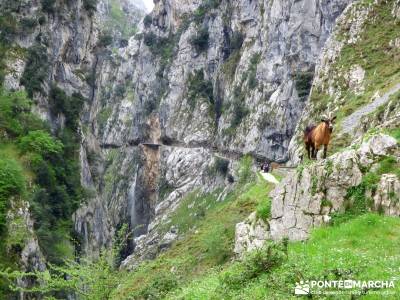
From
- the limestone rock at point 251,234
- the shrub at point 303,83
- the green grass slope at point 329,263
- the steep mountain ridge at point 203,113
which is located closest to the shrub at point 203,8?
the steep mountain ridge at point 203,113

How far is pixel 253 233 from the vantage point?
68.6 ft

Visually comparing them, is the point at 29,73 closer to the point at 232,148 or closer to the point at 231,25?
the point at 232,148

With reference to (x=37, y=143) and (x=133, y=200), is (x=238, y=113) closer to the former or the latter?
(x=133, y=200)

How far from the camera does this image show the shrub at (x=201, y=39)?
5113 inches

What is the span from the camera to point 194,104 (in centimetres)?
12888

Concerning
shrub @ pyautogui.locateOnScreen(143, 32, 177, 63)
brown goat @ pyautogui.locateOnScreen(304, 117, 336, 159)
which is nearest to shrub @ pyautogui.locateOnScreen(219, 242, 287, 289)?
brown goat @ pyautogui.locateOnScreen(304, 117, 336, 159)

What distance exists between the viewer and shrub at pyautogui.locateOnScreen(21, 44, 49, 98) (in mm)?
58375

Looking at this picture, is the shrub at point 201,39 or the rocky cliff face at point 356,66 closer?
the rocky cliff face at point 356,66

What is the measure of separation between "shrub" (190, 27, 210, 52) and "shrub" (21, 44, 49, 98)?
71911 millimetres

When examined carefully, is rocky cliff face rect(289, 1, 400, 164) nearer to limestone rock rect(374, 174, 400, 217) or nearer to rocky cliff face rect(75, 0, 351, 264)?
limestone rock rect(374, 174, 400, 217)

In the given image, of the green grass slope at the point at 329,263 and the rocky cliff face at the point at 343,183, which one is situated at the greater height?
the rocky cliff face at the point at 343,183

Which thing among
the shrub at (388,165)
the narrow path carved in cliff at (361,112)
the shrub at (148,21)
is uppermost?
the shrub at (148,21)

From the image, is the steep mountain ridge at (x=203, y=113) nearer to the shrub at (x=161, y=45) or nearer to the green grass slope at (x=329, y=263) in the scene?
the shrub at (x=161, y=45)

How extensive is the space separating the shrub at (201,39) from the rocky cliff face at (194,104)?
0.86 feet
